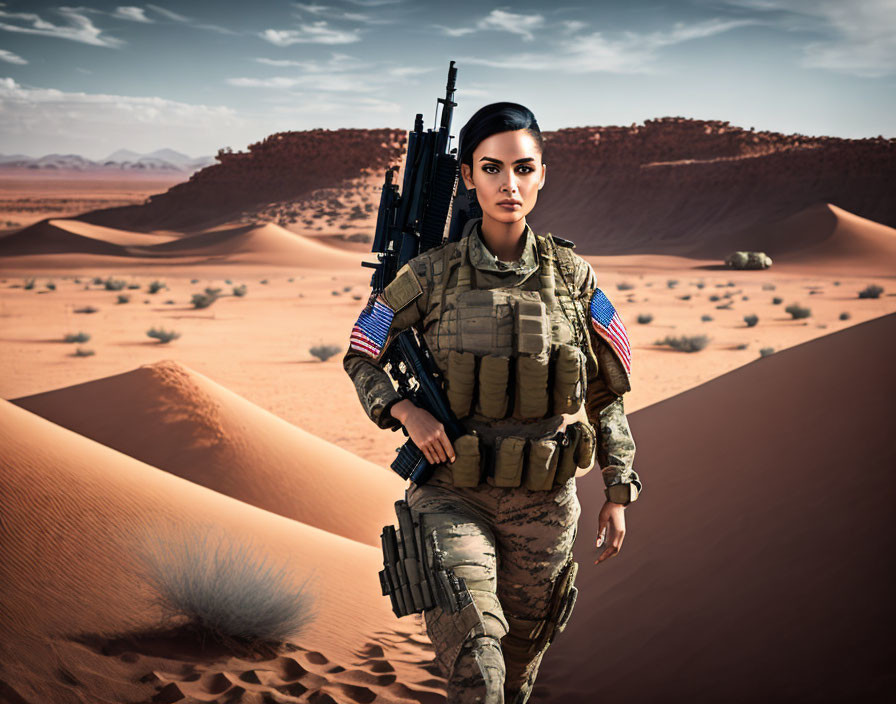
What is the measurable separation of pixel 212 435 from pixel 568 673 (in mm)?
4385

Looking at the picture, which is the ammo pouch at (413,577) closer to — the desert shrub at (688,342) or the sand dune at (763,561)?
the sand dune at (763,561)

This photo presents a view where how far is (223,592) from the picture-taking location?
3797mm

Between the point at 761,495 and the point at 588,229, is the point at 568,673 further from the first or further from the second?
the point at 588,229

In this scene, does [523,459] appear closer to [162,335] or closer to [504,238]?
[504,238]

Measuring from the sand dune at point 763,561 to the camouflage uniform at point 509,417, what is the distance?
1.22 metres

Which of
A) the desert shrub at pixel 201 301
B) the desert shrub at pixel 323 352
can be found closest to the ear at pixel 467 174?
the desert shrub at pixel 323 352

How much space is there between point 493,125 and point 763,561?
103 inches

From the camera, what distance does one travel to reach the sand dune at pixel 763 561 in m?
3.09

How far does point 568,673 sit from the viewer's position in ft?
12.9

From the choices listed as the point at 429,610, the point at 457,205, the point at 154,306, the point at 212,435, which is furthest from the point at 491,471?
the point at 154,306

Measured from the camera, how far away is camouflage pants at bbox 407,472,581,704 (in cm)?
219

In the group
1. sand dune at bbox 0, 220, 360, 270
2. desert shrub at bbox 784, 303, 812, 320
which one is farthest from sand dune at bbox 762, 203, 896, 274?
sand dune at bbox 0, 220, 360, 270

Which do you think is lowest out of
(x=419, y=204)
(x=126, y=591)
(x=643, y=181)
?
(x=126, y=591)

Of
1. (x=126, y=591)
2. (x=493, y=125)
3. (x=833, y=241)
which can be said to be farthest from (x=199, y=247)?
(x=493, y=125)
